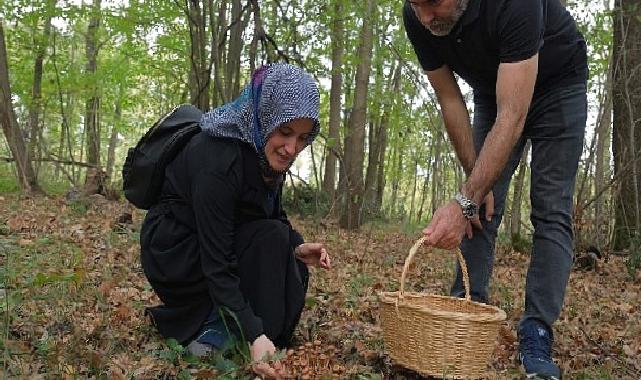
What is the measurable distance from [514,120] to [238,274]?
1289 millimetres

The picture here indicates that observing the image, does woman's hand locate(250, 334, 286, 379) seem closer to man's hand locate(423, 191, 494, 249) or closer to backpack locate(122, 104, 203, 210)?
man's hand locate(423, 191, 494, 249)

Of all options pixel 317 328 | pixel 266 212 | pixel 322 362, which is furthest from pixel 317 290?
pixel 322 362

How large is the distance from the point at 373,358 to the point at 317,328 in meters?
0.53

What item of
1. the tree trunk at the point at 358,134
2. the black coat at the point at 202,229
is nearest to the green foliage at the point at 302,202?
the tree trunk at the point at 358,134

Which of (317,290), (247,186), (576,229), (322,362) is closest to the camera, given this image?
(322,362)

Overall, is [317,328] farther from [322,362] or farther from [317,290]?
[317,290]

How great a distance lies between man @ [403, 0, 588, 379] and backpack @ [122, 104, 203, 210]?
1.11 meters

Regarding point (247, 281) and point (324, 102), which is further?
point (324, 102)

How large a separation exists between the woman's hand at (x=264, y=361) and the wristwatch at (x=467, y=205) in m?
0.90

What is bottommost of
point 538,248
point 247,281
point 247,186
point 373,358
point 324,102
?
point 373,358

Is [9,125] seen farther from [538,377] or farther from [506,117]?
[538,377]

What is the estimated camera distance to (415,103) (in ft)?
62.2

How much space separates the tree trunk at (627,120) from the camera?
655 cm

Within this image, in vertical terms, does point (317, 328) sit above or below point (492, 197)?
below
